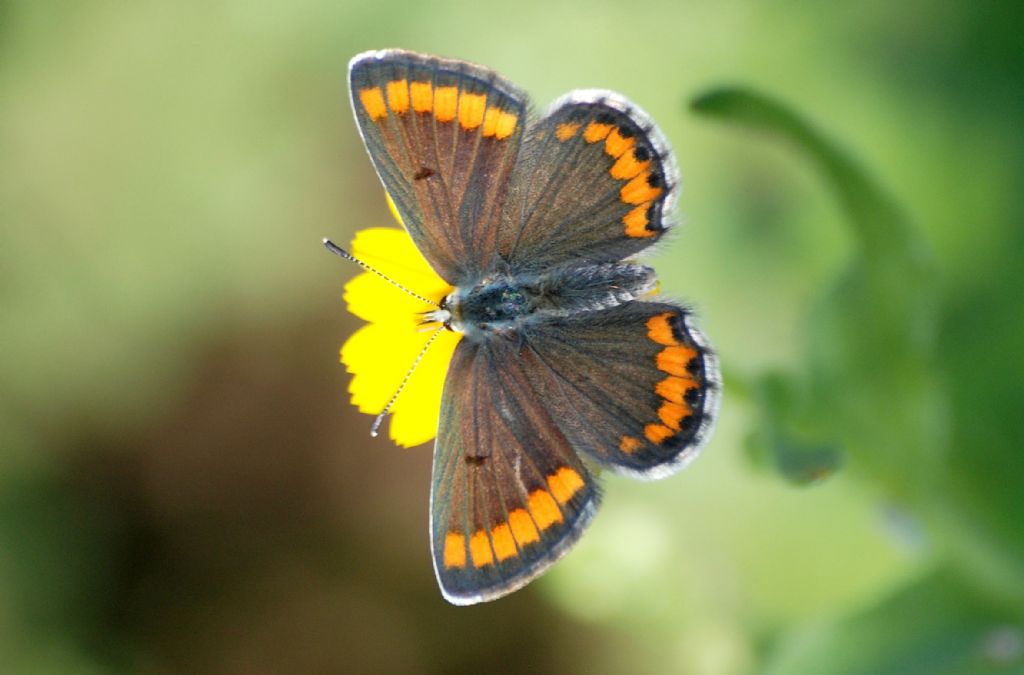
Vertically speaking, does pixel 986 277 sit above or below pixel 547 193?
above

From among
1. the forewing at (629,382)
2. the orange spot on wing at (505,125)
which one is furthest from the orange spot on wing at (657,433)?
the orange spot on wing at (505,125)

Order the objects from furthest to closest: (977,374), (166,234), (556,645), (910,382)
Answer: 1. (166,234)
2. (556,645)
3. (977,374)
4. (910,382)

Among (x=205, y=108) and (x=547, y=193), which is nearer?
(x=547, y=193)

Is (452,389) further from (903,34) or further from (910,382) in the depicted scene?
(903,34)

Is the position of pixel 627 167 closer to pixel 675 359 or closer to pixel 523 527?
pixel 675 359

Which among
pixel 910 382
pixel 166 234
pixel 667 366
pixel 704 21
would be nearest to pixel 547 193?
pixel 667 366

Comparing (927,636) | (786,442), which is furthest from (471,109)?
(927,636)

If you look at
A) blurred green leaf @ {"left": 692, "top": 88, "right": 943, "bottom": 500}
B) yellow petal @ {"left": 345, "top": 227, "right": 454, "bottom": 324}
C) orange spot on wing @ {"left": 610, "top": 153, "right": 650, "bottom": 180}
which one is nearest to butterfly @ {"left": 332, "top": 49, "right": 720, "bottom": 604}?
orange spot on wing @ {"left": 610, "top": 153, "right": 650, "bottom": 180}

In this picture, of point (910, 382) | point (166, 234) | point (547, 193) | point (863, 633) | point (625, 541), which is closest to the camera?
point (547, 193)
